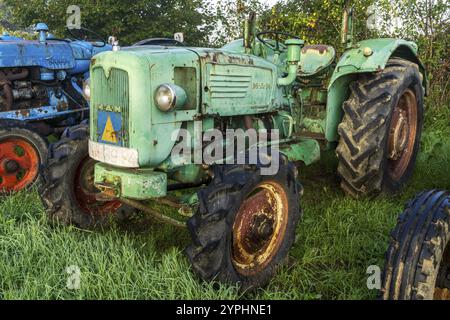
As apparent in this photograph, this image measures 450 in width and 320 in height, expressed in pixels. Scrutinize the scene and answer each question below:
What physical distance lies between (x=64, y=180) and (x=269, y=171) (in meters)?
1.62

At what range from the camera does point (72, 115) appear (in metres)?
5.96

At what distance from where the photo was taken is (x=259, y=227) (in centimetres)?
323

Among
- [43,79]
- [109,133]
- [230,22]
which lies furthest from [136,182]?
[230,22]

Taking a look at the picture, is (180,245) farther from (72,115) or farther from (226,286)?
(72,115)

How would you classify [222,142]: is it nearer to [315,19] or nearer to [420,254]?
[420,254]

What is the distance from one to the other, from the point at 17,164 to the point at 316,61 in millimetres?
3238

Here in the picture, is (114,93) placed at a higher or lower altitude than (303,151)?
higher

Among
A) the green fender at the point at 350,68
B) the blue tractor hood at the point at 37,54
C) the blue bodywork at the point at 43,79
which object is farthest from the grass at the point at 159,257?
the blue tractor hood at the point at 37,54

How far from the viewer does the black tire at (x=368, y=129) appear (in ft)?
13.9

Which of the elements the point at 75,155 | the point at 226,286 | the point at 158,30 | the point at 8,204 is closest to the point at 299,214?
the point at 226,286

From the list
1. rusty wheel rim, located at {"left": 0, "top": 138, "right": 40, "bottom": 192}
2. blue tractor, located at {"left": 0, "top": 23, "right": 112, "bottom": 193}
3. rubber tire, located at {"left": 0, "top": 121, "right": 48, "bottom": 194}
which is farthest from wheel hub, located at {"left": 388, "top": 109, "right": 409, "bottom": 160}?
rusty wheel rim, located at {"left": 0, "top": 138, "right": 40, "bottom": 192}

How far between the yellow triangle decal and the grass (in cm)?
71
